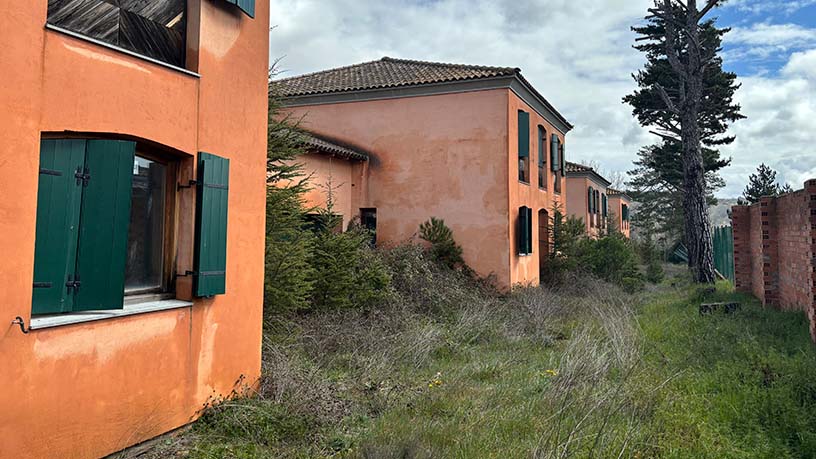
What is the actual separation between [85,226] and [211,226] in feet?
3.91

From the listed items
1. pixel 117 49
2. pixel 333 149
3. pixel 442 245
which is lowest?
pixel 442 245

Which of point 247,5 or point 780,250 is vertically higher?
point 247,5

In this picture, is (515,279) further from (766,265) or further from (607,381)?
(607,381)

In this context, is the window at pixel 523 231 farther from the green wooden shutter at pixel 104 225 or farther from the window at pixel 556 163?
the green wooden shutter at pixel 104 225

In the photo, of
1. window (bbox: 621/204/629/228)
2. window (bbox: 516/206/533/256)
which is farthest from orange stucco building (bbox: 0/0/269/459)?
window (bbox: 621/204/629/228)

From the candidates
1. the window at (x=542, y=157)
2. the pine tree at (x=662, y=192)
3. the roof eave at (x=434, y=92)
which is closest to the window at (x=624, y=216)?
the pine tree at (x=662, y=192)

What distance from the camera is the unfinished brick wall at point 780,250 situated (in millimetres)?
7359

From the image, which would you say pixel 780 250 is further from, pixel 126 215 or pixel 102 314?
pixel 102 314

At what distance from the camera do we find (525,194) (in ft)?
51.4

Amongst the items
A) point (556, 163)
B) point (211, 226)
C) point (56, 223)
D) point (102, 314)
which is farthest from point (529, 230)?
point (56, 223)

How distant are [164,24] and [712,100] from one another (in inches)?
934

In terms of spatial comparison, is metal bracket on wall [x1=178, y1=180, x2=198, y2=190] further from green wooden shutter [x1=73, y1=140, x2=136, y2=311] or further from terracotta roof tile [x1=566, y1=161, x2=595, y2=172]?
terracotta roof tile [x1=566, y1=161, x2=595, y2=172]

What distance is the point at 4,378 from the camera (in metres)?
3.50

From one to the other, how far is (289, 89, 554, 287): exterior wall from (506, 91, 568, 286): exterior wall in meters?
0.05
